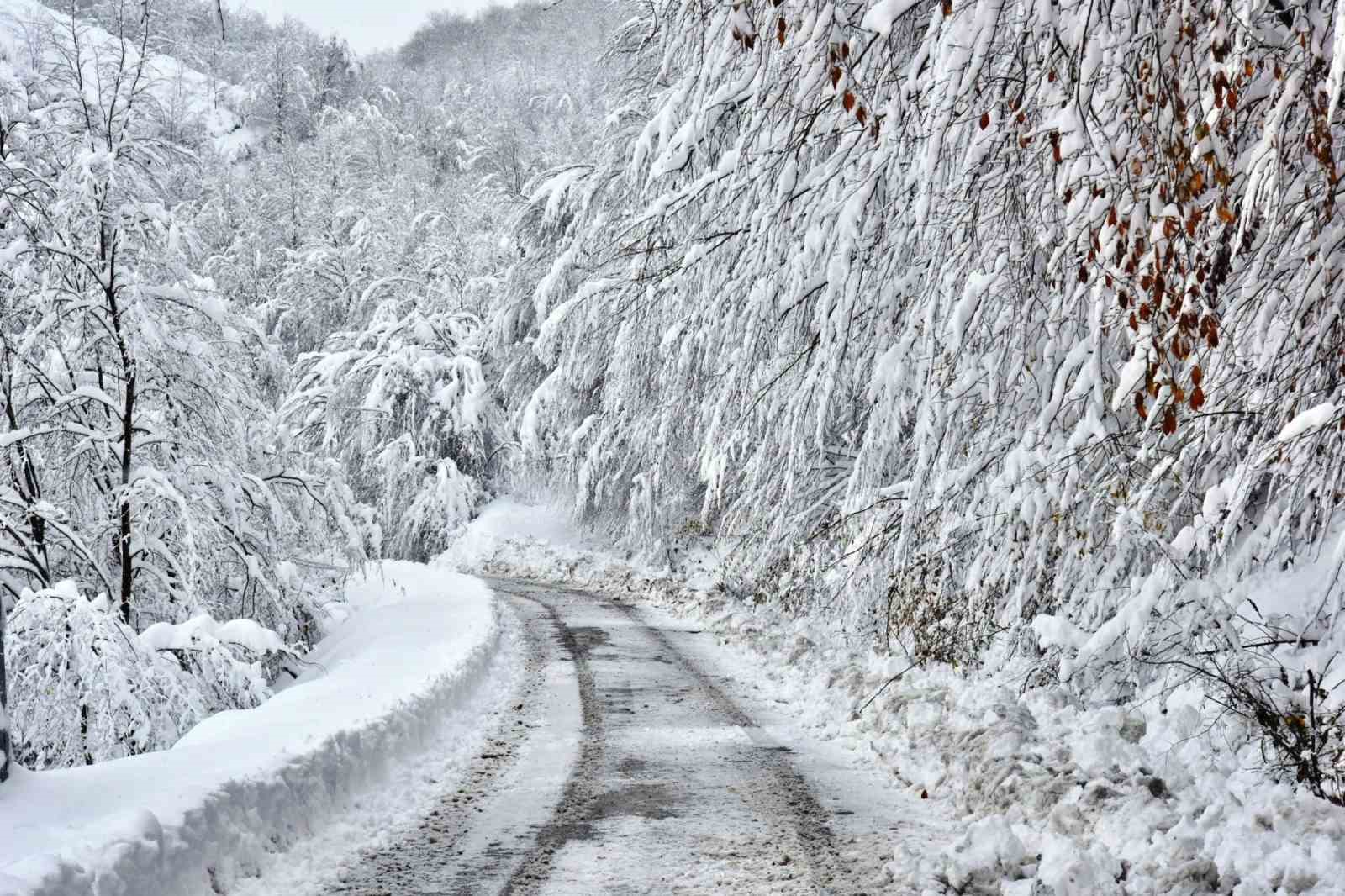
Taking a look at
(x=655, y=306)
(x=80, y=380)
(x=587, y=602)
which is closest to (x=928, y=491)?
(x=655, y=306)

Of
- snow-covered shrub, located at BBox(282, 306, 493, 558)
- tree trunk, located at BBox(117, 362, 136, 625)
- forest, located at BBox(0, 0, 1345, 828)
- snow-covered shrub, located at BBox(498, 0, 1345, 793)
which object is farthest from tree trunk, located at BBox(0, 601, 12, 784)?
snow-covered shrub, located at BBox(282, 306, 493, 558)

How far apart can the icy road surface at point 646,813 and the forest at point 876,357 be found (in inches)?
66.0

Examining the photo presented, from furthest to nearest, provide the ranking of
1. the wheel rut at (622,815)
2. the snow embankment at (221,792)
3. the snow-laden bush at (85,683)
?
the snow-laden bush at (85,683), the wheel rut at (622,815), the snow embankment at (221,792)

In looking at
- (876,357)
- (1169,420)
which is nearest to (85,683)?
(876,357)

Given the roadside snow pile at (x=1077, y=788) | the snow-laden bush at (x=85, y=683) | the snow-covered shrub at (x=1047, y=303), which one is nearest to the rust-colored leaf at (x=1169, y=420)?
the snow-covered shrub at (x=1047, y=303)

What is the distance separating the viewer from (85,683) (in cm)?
849

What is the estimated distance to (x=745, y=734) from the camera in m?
9.11

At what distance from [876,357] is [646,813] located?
368 cm

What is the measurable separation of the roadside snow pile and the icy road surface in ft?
1.45

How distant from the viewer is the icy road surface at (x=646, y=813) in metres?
5.42

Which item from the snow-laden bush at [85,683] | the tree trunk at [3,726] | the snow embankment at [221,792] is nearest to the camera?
the snow embankment at [221,792]

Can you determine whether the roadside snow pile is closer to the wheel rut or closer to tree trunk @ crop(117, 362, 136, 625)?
the wheel rut

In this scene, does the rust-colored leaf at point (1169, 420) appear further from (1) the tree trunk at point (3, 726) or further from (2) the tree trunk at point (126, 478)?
(2) the tree trunk at point (126, 478)

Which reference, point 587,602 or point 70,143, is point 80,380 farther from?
point 587,602
